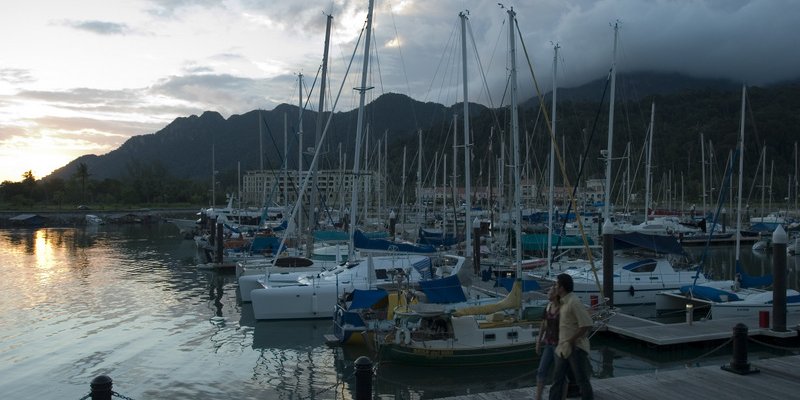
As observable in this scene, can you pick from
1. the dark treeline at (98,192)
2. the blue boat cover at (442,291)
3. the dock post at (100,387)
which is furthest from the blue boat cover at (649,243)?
the dark treeline at (98,192)

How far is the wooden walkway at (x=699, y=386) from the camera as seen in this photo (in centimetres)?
1066

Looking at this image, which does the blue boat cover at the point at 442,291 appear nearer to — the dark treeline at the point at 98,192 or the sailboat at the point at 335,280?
the sailboat at the point at 335,280

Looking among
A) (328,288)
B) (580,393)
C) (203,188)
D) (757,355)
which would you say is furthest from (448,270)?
(203,188)

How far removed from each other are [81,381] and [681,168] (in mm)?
114815

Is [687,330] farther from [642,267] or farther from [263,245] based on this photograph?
[263,245]

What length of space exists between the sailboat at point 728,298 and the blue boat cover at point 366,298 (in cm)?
1194

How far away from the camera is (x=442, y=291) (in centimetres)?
2056

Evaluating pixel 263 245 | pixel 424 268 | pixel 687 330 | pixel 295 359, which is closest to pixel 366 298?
pixel 295 359

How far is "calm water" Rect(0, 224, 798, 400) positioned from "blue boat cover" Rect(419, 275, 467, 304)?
3003 millimetres

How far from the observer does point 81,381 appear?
54.9 feet

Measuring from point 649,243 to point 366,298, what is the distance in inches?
575

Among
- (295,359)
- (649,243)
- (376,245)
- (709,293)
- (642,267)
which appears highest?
(649,243)

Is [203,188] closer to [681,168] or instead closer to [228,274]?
[681,168]

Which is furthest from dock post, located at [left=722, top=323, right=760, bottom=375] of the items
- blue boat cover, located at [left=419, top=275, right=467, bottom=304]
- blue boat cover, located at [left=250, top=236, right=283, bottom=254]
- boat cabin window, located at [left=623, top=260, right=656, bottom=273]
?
blue boat cover, located at [left=250, top=236, right=283, bottom=254]
